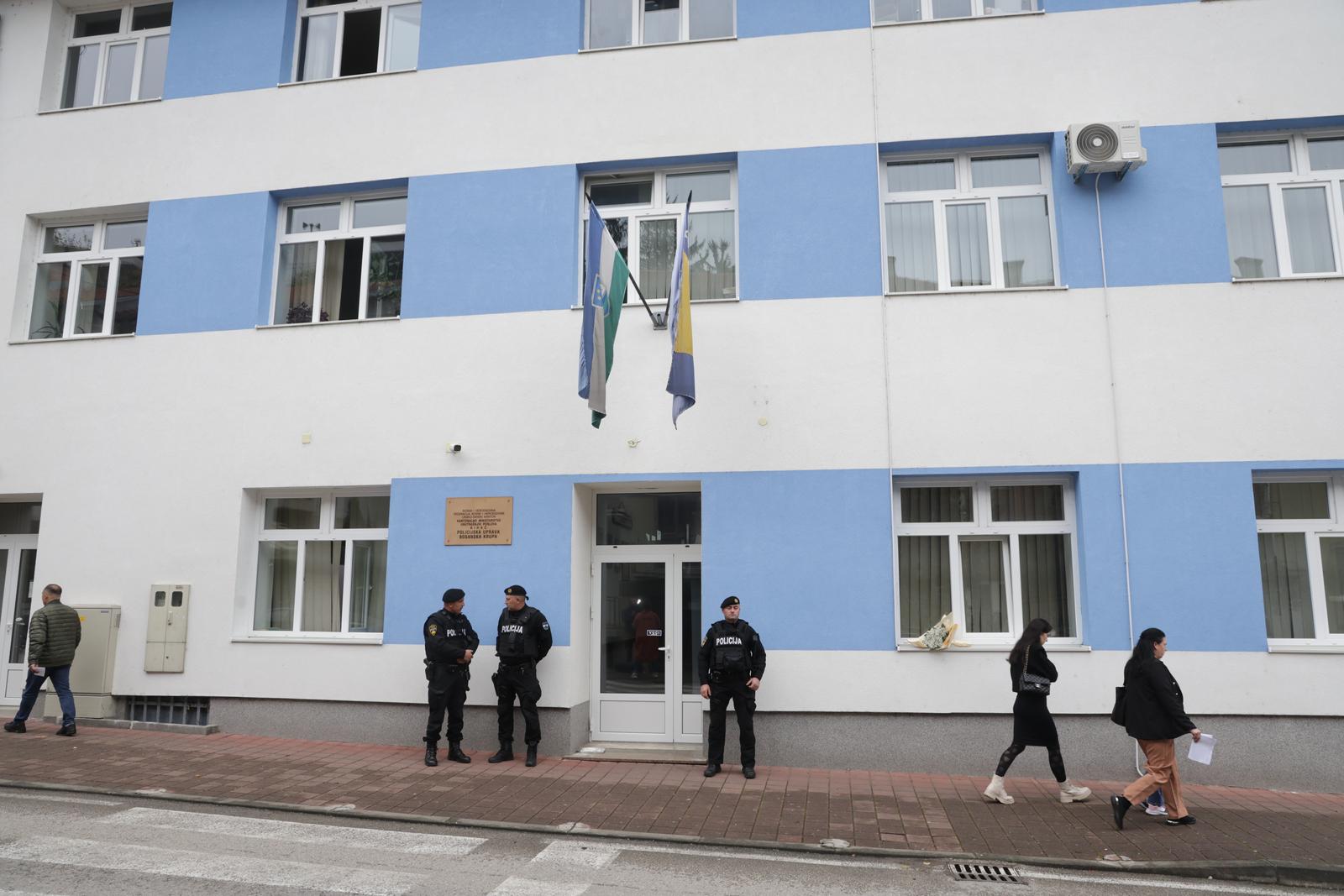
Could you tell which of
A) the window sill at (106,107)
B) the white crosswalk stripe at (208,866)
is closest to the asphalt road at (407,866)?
the white crosswalk stripe at (208,866)

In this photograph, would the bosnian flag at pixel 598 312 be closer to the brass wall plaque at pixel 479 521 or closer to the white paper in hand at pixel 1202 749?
the brass wall plaque at pixel 479 521

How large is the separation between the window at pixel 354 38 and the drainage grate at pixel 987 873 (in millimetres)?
10518

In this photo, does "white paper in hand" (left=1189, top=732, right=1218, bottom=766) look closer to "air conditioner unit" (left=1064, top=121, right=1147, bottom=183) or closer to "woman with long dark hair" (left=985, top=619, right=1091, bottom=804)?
"woman with long dark hair" (left=985, top=619, right=1091, bottom=804)

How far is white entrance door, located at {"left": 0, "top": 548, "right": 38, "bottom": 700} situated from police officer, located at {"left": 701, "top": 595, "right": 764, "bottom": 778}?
8.58m

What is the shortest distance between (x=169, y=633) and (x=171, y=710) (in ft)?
2.91

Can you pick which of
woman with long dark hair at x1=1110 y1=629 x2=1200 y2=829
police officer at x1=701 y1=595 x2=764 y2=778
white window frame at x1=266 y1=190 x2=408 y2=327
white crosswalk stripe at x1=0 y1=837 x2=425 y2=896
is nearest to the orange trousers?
woman with long dark hair at x1=1110 y1=629 x2=1200 y2=829

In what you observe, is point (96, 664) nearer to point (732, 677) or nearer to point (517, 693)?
point (517, 693)

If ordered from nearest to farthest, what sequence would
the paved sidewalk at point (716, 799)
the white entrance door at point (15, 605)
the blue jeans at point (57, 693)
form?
the paved sidewalk at point (716, 799) < the blue jeans at point (57, 693) < the white entrance door at point (15, 605)

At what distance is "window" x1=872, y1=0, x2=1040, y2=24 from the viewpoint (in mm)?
10320

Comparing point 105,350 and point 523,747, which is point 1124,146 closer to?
point 523,747

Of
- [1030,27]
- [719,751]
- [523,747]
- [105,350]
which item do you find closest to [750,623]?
[719,751]

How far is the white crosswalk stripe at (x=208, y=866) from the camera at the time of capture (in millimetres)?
5480

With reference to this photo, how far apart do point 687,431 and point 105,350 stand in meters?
7.32

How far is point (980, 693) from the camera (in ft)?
29.2
